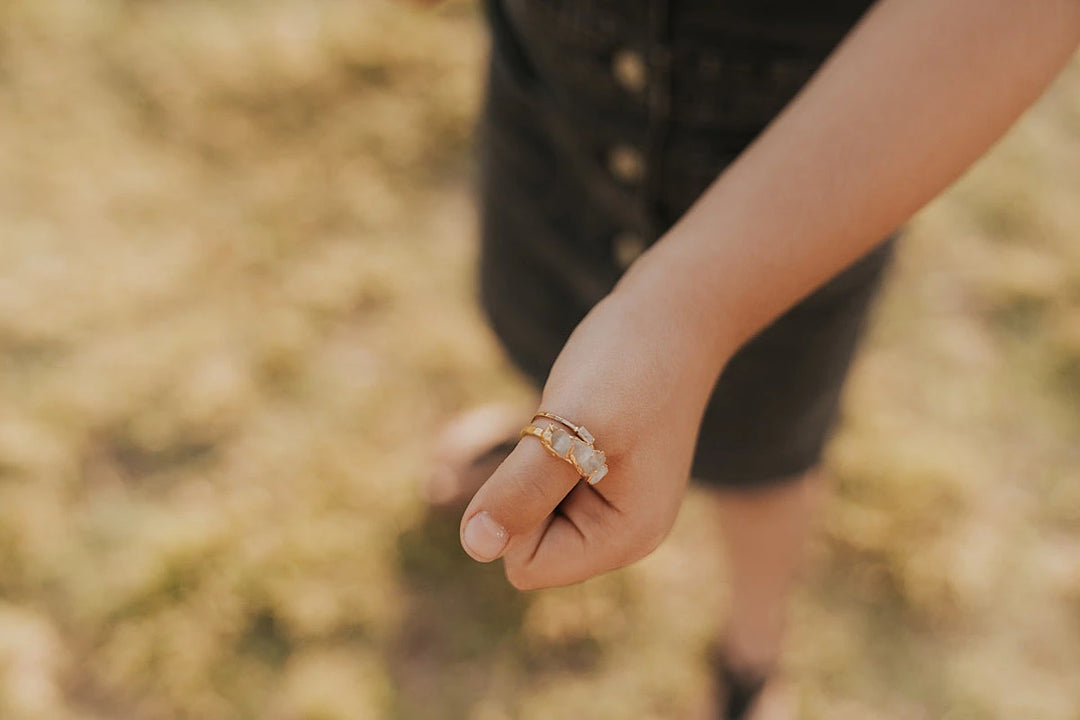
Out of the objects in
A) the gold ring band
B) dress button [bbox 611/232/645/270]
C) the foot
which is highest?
the gold ring band

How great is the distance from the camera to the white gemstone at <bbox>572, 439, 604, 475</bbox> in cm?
64

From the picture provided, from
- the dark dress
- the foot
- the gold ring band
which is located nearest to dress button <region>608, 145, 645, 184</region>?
the dark dress

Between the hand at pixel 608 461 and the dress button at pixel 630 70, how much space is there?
1.14 ft

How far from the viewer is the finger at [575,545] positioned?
0.68 metres

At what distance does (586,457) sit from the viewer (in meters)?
0.64

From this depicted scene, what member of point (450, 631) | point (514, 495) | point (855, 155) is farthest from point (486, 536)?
point (450, 631)

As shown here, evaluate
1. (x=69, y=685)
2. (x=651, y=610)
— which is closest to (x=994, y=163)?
(x=651, y=610)

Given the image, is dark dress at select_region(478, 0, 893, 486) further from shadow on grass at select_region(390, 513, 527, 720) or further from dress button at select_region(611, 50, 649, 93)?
shadow on grass at select_region(390, 513, 527, 720)

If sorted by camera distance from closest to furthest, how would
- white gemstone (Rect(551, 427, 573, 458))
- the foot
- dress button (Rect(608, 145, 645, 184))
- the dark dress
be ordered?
white gemstone (Rect(551, 427, 573, 458))
the dark dress
dress button (Rect(608, 145, 645, 184))
the foot

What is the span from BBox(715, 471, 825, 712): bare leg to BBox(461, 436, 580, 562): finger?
73 centimetres

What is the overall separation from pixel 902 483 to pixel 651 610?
0.57 metres

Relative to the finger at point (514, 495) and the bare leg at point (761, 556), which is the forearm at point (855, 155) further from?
the bare leg at point (761, 556)

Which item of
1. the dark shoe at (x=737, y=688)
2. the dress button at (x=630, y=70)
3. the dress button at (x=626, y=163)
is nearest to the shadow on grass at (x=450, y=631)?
the dark shoe at (x=737, y=688)

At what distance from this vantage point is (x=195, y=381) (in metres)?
1.87
